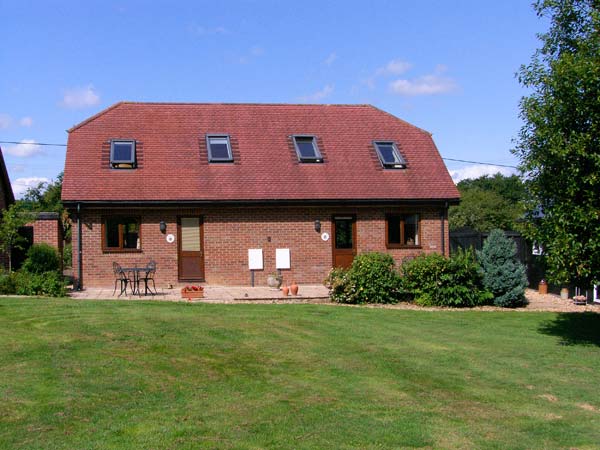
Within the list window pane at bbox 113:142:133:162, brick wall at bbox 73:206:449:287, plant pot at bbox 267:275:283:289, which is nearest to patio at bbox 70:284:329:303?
plant pot at bbox 267:275:283:289

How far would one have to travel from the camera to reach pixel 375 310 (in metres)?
15.5

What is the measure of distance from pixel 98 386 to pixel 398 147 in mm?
17686

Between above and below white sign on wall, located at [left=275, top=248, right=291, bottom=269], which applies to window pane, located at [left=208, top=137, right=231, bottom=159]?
above

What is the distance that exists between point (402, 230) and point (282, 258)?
4.07 m

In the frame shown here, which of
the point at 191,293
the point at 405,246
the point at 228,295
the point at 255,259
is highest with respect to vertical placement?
the point at 405,246

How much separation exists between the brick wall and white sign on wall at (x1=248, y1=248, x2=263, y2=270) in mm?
145

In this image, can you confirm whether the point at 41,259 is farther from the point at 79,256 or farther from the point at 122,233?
the point at 122,233

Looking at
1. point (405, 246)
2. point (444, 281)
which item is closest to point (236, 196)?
point (405, 246)

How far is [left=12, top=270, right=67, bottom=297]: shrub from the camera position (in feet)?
53.8

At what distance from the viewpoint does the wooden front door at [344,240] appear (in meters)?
21.3

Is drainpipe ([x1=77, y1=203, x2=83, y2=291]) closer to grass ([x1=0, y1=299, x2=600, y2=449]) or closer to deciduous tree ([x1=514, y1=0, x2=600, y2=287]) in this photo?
grass ([x1=0, y1=299, x2=600, y2=449])

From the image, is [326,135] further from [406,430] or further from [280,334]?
[406,430]

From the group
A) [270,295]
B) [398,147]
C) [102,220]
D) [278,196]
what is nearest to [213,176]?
[278,196]

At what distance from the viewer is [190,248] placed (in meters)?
20.4
